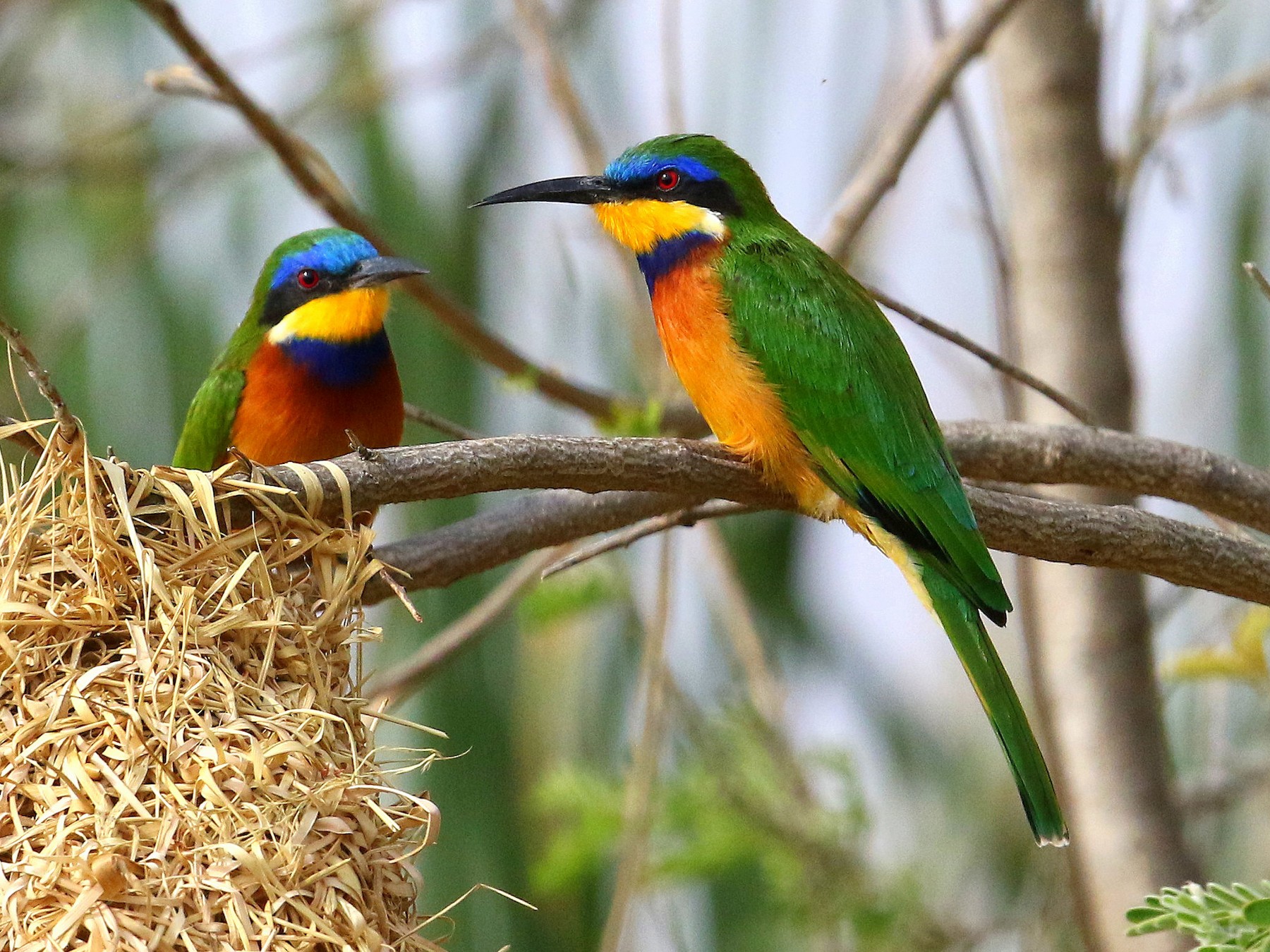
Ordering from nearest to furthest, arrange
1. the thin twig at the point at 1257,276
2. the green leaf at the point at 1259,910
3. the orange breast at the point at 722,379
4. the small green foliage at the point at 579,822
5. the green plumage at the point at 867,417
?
the green leaf at the point at 1259,910 < the thin twig at the point at 1257,276 < the green plumage at the point at 867,417 < the orange breast at the point at 722,379 < the small green foliage at the point at 579,822

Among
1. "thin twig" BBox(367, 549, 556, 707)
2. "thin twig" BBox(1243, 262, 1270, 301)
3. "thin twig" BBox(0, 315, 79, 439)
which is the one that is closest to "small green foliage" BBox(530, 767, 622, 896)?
"thin twig" BBox(367, 549, 556, 707)

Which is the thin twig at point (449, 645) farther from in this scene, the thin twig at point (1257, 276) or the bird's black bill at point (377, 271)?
the thin twig at point (1257, 276)

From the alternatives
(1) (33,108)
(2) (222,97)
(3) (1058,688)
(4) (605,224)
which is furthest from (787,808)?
(1) (33,108)

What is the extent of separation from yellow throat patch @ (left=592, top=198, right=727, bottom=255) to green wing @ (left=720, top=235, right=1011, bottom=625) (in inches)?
2.8

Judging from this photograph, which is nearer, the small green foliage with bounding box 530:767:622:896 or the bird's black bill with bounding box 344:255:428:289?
the bird's black bill with bounding box 344:255:428:289

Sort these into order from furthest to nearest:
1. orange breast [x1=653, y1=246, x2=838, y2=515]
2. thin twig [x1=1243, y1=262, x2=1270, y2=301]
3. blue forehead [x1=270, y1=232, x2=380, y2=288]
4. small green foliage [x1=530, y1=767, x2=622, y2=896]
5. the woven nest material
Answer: small green foliage [x1=530, y1=767, x2=622, y2=896]
blue forehead [x1=270, y1=232, x2=380, y2=288]
orange breast [x1=653, y1=246, x2=838, y2=515]
thin twig [x1=1243, y1=262, x2=1270, y2=301]
the woven nest material

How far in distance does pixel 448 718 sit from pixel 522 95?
79.2 inches

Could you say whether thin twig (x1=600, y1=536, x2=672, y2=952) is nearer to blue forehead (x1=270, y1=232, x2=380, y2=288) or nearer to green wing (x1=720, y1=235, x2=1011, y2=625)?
green wing (x1=720, y1=235, x2=1011, y2=625)

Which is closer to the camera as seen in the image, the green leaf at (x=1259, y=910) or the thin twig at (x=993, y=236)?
the green leaf at (x=1259, y=910)

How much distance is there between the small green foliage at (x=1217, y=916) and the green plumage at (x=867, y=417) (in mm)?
279

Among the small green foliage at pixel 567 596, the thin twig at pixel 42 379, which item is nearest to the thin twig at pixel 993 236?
the small green foliage at pixel 567 596

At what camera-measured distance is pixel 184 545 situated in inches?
55.1

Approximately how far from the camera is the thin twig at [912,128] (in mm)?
2664

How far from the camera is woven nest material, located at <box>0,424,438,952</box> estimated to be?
4.05 ft
